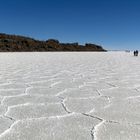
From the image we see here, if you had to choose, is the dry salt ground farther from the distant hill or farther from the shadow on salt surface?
the distant hill

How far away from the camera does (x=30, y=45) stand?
1721 inches

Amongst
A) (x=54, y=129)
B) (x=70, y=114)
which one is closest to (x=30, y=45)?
(x=70, y=114)

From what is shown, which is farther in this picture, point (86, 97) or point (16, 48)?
point (16, 48)

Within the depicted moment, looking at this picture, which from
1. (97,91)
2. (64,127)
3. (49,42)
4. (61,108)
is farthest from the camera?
(49,42)

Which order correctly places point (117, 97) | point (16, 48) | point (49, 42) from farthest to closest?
point (49, 42), point (16, 48), point (117, 97)

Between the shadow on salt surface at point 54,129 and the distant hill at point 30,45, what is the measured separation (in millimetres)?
37314

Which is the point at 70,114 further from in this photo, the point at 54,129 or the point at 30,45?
the point at 30,45

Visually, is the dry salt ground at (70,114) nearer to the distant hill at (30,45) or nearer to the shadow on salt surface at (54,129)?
the shadow on salt surface at (54,129)

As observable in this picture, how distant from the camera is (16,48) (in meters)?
39.9

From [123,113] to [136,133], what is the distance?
0.42m

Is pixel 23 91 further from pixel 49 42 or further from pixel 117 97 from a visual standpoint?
pixel 49 42

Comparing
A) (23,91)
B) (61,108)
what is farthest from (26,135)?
(23,91)

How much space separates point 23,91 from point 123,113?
52.4 inches

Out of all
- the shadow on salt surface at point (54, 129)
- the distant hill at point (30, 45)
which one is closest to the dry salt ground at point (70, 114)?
the shadow on salt surface at point (54, 129)
